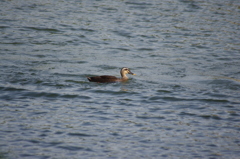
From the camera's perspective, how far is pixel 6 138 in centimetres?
951

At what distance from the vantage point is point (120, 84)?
49.5 ft

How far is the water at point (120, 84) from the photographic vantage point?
962 centimetres

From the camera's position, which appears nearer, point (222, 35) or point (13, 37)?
point (13, 37)

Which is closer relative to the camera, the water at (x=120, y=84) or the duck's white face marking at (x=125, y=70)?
the water at (x=120, y=84)

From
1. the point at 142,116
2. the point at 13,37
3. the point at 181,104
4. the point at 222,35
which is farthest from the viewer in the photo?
the point at 222,35

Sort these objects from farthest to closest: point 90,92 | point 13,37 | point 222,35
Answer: point 222,35 < point 13,37 < point 90,92

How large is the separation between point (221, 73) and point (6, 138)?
9990 mm

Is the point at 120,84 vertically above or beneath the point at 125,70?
beneath

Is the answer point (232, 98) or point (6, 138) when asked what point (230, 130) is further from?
point (6, 138)

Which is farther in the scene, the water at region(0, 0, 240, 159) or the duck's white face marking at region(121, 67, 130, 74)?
the duck's white face marking at region(121, 67, 130, 74)

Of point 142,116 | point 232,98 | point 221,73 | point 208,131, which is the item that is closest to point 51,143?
point 142,116

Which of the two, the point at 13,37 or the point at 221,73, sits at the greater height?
the point at 13,37

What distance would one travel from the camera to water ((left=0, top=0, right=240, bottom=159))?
962 cm

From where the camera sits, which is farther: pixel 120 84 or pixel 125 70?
pixel 125 70
